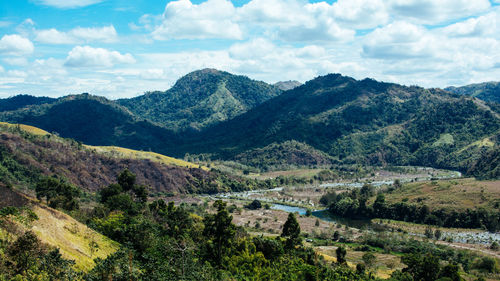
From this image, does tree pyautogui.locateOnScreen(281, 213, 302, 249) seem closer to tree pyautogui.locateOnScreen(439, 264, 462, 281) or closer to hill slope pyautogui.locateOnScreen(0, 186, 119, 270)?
tree pyautogui.locateOnScreen(439, 264, 462, 281)

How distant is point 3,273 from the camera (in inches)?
1253

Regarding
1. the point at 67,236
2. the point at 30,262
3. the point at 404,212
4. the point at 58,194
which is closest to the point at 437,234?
the point at 404,212

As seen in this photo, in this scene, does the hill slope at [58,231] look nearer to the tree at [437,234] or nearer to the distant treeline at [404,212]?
the tree at [437,234]

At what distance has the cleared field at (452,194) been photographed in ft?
476

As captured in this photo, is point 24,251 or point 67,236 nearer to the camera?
point 24,251

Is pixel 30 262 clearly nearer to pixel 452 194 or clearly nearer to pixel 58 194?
pixel 58 194

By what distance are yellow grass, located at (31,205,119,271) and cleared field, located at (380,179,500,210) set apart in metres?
130

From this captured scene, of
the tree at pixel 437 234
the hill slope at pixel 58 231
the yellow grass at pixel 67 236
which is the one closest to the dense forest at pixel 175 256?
the hill slope at pixel 58 231

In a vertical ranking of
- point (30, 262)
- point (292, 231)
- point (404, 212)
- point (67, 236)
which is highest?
point (30, 262)

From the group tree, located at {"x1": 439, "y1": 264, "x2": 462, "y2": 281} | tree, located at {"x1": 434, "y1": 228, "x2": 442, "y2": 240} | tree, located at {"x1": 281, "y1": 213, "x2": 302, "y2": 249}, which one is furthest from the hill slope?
tree, located at {"x1": 434, "y1": 228, "x2": 442, "y2": 240}

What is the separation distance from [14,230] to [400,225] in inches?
5142

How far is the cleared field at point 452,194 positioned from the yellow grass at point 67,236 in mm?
130276

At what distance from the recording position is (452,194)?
158500 millimetres

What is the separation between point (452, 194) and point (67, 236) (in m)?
150
